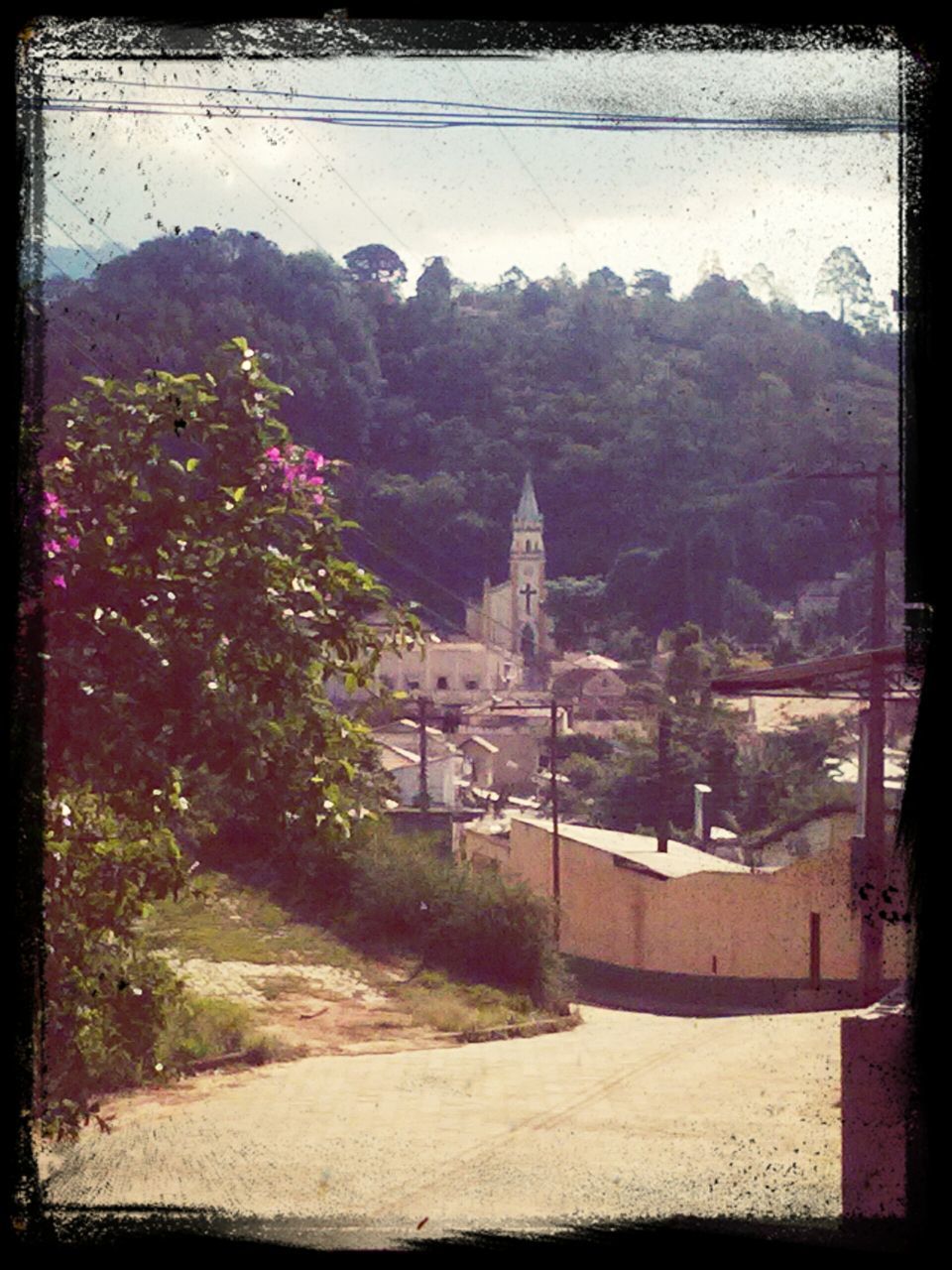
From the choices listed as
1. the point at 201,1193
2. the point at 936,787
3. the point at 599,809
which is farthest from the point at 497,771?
the point at 936,787

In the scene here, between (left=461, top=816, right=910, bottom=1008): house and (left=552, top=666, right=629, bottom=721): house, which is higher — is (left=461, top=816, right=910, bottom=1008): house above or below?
below

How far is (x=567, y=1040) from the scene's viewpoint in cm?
665

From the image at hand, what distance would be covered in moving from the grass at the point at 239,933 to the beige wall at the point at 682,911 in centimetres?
100

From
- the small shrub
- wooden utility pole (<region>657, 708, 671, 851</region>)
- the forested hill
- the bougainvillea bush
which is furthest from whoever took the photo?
wooden utility pole (<region>657, 708, 671, 851</region>)

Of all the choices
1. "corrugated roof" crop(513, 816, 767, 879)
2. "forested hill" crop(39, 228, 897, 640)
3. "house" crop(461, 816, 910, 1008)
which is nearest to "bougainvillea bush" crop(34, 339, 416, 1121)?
"forested hill" crop(39, 228, 897, 640)

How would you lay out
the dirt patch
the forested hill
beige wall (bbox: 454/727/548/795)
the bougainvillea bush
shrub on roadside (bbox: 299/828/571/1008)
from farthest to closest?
shrub on roadside (bbox: 299/828/571/1008)
beige wall (bbox: 454/727/548/795)
the dirt patch
the forested hill
the bougainvillea bush

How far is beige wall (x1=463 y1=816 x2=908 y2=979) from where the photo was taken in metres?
5.81

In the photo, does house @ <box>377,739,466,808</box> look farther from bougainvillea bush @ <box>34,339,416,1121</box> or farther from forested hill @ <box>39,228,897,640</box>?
bougainvillea bush @ <box>34,339,416,1121</box>

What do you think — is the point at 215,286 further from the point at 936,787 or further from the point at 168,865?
the point at 936,787

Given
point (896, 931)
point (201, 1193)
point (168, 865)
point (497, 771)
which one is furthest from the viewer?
point (497, 771)

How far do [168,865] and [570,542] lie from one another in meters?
1.44

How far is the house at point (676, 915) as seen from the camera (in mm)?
5977

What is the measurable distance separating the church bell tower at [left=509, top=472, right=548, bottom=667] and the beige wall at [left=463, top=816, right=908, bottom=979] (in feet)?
4.10

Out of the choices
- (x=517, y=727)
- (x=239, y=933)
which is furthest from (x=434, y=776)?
(x=239, y=933)
